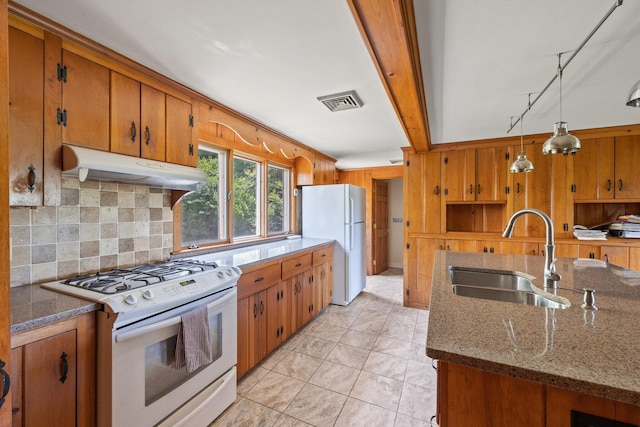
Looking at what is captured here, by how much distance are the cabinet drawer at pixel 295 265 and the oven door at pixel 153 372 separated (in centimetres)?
91

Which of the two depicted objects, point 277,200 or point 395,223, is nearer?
point 277,200

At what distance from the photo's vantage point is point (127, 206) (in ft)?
6.16

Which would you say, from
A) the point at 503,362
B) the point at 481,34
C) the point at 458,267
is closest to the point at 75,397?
the point at 503,362

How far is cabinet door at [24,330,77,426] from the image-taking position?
1.07 meters

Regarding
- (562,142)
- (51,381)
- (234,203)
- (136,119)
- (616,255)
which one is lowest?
(51,381)

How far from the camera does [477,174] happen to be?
355 centimetres

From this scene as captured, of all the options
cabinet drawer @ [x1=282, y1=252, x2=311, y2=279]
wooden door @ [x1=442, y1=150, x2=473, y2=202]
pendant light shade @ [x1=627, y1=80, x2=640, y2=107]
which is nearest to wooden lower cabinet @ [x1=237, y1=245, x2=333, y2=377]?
cabinet drawer @ [x1=282, y1=252, x2=311, y2=279]

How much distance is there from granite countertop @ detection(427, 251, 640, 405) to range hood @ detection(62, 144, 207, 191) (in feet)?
5.67

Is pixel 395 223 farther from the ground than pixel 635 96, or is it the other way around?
pixel 635 96

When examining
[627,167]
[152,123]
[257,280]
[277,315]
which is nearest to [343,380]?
[277,315]

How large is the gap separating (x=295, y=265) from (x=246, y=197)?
3.57ft

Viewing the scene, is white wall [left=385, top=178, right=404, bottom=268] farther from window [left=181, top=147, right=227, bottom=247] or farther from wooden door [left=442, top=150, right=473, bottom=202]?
window [left=181, top=147, right=227, bottom=247]

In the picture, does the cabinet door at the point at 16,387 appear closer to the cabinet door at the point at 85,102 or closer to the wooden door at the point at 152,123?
the cabinet door at the point at 85,102

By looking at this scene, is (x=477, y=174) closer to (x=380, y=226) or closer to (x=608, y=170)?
(x=608, y=170)
